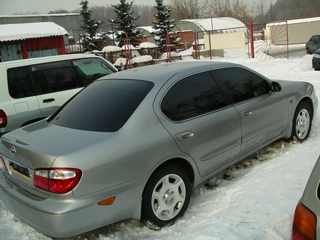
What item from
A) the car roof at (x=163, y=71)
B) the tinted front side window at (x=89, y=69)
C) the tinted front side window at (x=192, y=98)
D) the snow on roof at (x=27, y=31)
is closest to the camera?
the tinted front side window at (x=192, y=98)

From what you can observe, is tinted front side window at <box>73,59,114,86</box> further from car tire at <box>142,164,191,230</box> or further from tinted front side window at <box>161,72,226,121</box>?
car tire at <box>142,164,191,230</box>

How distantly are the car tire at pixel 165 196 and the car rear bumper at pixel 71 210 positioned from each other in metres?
0.16

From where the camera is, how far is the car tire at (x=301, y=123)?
489 centimetres

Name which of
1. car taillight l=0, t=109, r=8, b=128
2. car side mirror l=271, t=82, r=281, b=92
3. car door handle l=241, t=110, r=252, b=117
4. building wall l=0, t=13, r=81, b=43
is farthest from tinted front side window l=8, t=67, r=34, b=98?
building wall l=0, t=13, r=81, b=43

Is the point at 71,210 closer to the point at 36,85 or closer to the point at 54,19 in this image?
the point at 36,85

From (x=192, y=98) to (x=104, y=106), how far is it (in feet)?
3.26

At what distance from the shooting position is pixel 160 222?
305 cm

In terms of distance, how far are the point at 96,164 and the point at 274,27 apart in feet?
151

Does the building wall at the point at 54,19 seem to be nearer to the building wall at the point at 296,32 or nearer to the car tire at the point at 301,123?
the building wall at the point at 296,32

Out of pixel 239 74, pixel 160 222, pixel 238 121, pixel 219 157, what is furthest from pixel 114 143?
pixel 239 74

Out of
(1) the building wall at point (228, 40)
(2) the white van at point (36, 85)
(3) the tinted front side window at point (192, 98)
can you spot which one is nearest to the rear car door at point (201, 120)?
→ (3) the tinted front side window at point (192, 98)

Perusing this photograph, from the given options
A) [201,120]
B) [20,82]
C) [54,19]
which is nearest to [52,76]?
[20,82]

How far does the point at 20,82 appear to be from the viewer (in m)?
5.29

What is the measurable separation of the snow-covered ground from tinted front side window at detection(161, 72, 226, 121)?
1.02 m
